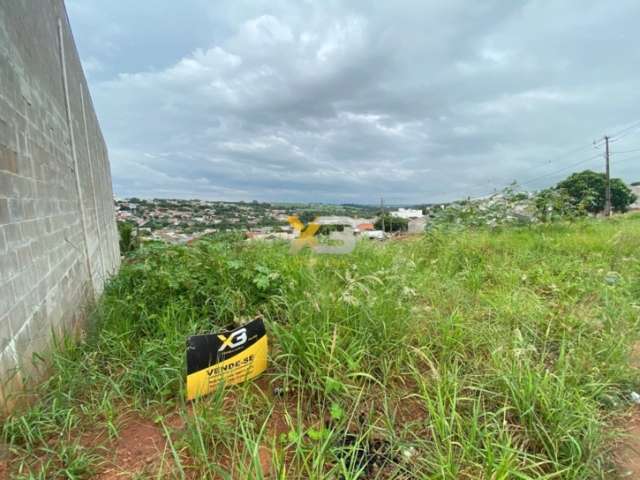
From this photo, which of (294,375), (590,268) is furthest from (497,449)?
(590,268)

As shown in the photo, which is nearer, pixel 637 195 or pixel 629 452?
pixel 629 452

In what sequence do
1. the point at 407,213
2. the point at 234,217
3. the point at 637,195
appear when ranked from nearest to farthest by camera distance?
Result: 1. the point at 234,217
2. the point at 407,213
3. the point at 637,195

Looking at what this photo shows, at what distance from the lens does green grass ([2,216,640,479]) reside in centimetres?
114

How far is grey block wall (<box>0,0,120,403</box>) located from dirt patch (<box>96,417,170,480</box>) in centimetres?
51

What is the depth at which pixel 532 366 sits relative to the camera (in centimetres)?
160

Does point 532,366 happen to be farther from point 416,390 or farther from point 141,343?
point 141,343

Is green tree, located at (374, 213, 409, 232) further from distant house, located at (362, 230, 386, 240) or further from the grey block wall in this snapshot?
the grey block wall

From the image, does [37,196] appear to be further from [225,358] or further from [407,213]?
[407,213]

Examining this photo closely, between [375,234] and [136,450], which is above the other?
[375,234]

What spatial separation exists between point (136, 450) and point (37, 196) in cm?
148

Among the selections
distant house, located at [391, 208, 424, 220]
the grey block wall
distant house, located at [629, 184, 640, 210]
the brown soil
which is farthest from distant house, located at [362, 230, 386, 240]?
distant house, located at [629, 184, 640, 210]

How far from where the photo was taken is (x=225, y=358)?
4.74 ft

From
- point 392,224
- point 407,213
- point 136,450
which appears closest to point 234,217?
point 392,224

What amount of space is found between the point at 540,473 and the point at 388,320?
2.94 feet
